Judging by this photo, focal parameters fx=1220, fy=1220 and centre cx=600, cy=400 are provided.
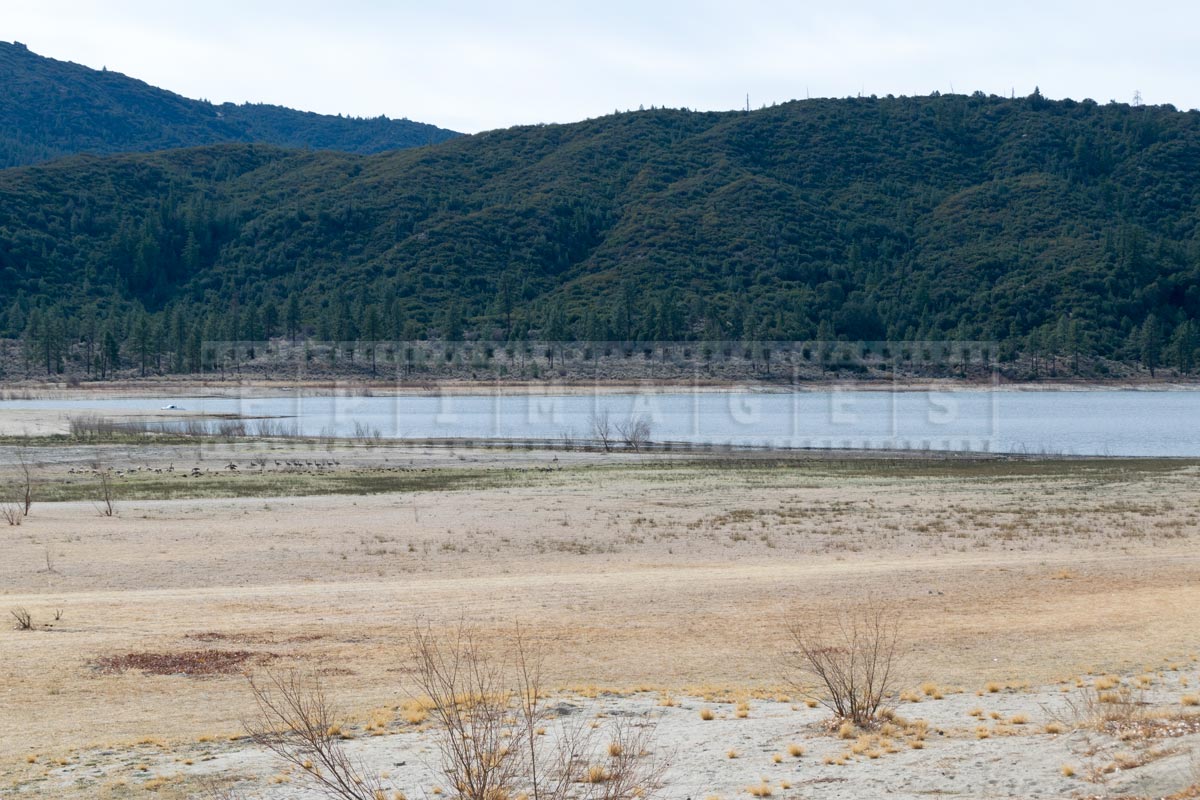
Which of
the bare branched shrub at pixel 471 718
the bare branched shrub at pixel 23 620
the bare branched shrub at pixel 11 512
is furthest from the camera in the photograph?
the bare branched shrub at pixel 11 512

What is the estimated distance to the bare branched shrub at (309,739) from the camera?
7734mm

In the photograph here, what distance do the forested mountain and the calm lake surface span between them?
18207 mm

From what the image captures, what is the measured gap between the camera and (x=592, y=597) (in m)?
18.8

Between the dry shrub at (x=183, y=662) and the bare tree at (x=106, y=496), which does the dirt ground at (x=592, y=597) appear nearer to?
the dry shrub at (x=183, y=662)

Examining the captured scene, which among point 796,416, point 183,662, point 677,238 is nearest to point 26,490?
point 183,662

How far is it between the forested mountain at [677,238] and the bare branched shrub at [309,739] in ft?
358

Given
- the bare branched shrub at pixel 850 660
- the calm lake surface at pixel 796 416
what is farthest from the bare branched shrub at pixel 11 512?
the calm lake surface at pixel 796 416

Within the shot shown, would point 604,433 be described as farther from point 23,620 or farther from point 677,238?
point 677,238

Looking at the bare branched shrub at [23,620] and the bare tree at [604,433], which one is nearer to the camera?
the bare branched shrub at [23,620]

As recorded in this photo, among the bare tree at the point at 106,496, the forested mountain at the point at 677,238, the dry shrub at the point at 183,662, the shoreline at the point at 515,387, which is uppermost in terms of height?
the forested mountain at the point at 677,238

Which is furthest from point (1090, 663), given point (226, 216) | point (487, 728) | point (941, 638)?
point (226, 216)

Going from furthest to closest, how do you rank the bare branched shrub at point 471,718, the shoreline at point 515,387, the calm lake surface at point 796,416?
1. the shoreline at point 515,387
2. the calm lake surface at point 796,416
3. the bare branched shrub at point 471,718

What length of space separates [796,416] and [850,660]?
69.4 meters

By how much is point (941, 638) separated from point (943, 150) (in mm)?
181214
